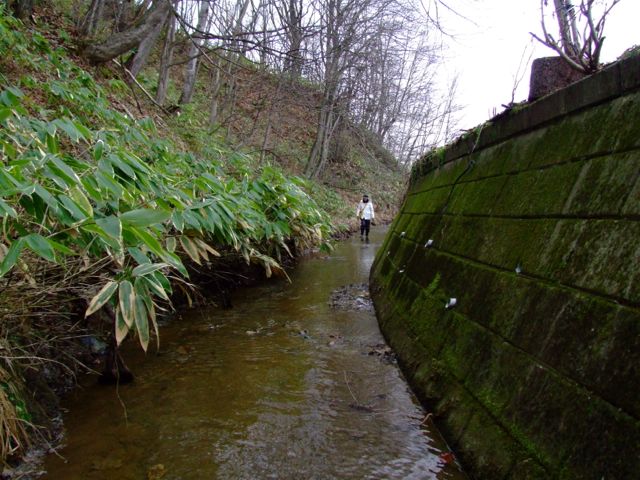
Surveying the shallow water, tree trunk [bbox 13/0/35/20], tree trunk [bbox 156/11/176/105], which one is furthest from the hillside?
tree trunk [bbox 156/11/176/105]

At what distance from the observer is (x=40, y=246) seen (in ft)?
4.66

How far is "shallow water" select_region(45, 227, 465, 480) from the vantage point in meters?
2.19

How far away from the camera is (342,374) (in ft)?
11.2

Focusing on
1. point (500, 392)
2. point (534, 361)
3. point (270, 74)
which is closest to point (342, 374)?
point (500, 392)

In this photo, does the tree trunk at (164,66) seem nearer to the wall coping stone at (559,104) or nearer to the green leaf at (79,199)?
the wall coping stone at (559,104)

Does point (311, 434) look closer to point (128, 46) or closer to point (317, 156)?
point (128, 46)

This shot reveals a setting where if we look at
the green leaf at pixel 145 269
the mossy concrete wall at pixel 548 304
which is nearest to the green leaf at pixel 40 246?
the green leaf at pixel 145 269

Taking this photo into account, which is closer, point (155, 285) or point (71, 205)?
point (71, 205)

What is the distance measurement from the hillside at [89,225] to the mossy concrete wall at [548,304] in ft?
5.45

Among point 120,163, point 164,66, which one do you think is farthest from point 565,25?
point 164,66

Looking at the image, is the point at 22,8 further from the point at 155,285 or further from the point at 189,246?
the point at 155,285

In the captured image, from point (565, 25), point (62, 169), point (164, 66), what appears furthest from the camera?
point (164, 66)

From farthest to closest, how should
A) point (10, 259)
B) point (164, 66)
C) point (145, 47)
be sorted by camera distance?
point (164, 66) → point (145, 47) → point (10, 259)

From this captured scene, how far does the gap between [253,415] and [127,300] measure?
1.22m
